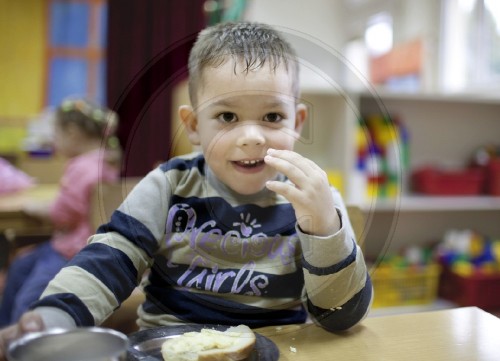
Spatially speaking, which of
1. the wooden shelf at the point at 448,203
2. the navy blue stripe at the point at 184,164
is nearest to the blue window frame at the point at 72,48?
the wooden shelf at the point at 448,203

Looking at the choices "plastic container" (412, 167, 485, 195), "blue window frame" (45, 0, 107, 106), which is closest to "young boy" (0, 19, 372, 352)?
"plastic container" (412, 167, 485, 195)

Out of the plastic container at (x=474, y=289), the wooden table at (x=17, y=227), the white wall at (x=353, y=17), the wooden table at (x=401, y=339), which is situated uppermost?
the white wall at (x=353, y=17)

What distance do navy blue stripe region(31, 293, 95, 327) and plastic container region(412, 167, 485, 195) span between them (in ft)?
7.57

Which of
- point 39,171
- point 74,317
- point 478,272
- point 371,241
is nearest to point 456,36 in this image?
point 478,272

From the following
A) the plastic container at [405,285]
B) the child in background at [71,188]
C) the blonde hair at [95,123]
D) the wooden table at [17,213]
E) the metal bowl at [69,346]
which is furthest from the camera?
the plastic container at [405,285]

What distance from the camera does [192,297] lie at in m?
0.50

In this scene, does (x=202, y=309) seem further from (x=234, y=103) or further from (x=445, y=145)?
(x=445, y=145)

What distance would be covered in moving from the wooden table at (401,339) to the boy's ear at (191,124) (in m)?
0.20

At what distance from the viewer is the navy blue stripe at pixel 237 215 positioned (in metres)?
0.48

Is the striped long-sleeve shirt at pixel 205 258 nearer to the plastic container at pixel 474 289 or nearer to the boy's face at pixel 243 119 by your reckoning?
the boy's face at pixel 243 119

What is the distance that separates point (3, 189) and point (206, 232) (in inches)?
73.6

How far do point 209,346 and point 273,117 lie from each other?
208mm

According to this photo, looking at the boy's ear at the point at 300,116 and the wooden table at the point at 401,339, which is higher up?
the boy's ear at the point at 300,116

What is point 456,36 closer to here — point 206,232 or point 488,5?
point 488,5
